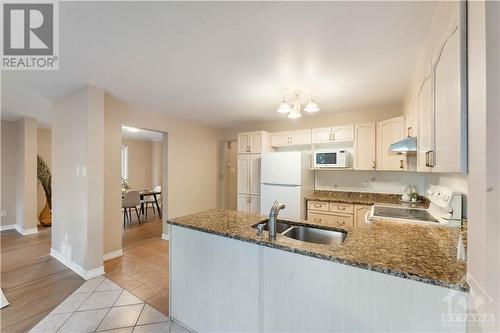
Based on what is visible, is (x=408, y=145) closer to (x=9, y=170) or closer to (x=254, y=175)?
(x=254, y=175)

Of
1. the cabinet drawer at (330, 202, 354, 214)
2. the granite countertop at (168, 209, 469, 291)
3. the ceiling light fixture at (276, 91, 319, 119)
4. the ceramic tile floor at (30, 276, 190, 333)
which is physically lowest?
the ceramic tile floor at (30, 276, 190, 333)

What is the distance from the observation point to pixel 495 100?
0.69 m

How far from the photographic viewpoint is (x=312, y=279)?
1196mm

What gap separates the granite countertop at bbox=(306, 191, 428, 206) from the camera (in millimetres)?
3409

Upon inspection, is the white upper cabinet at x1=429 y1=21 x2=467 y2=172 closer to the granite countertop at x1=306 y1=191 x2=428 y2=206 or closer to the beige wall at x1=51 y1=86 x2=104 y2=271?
the granite countertop at x1=306 y1=191 x2=428 y2=206

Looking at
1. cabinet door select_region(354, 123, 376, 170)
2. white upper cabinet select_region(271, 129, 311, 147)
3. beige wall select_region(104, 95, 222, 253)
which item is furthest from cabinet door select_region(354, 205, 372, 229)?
beige wall select_region(104, 95, 222, 253)

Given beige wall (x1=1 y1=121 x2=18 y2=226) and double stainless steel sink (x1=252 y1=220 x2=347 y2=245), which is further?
beige wall (x1=1 y1=121 x2=18 y2=226)

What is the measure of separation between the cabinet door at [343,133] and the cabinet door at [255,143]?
55.0 inches

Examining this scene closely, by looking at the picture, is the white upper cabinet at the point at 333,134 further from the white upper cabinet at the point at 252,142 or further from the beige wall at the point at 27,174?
the beige wall at the point at 27,174

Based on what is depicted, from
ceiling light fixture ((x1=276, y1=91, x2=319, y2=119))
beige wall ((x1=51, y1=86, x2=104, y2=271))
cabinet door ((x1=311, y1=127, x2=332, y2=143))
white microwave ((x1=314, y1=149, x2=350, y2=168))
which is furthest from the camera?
cabinet door ((x1=311, y1=127, x2=332, y2=143))

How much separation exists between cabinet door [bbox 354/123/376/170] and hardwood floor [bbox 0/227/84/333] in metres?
4.23

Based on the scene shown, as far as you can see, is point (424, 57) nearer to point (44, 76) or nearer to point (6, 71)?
point (44, 76)

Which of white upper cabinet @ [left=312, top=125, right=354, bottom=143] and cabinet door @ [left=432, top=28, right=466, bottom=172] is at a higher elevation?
white upper cabinet @ [left=312, top=125, right=354, bottom=143]

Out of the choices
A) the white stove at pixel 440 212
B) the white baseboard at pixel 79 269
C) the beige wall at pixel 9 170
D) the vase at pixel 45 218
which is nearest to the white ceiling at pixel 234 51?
the white stove at pixel 440 212
